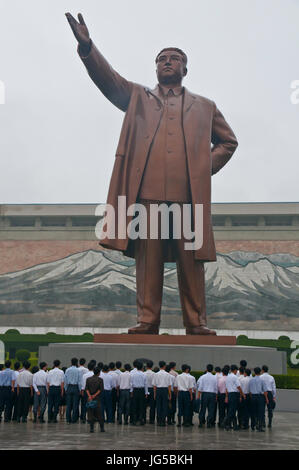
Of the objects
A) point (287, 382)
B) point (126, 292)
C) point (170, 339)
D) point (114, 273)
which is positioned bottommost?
point (287, 382)

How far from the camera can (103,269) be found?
25.9 metres

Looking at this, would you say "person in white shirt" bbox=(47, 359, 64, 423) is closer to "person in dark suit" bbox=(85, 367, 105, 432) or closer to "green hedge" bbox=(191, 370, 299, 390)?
"person in dark suit" bbox=(85, 367, 105, 432)

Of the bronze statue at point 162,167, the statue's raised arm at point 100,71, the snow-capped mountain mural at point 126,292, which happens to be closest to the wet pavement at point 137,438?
the bronze statue at point 162,167

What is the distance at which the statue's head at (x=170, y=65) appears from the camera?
8.63 metres

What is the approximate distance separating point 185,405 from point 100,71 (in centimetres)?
447

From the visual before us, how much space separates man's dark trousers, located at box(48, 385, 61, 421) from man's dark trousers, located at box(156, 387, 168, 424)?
1157mm

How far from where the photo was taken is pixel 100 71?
8.08m

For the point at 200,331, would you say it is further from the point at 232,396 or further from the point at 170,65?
the point at 170,65

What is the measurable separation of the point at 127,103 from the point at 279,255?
60.8 ft

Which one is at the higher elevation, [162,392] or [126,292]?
[126,292]

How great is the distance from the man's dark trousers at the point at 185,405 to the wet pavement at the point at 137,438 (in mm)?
142

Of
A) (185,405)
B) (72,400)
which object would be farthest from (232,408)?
(72,400)
